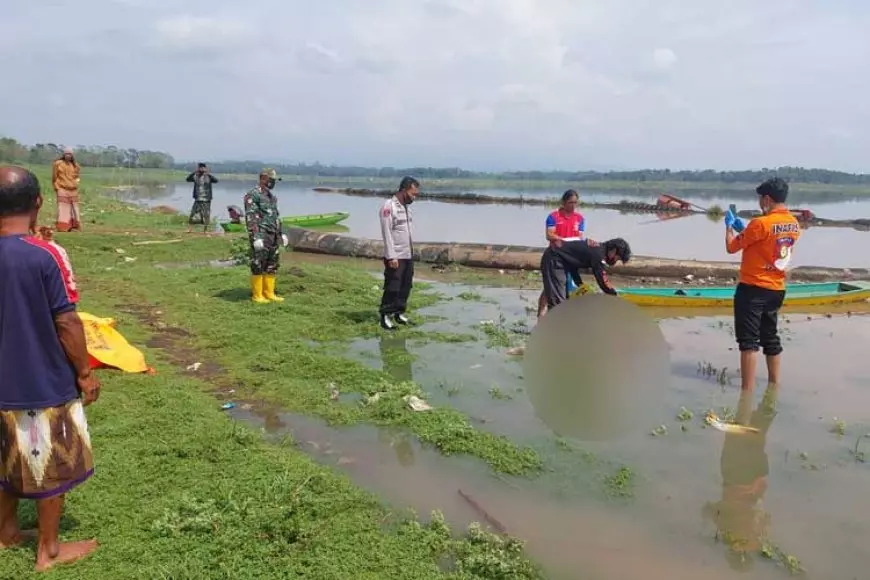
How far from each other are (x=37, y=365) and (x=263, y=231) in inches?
252

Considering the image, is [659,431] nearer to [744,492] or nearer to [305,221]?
[744,492]

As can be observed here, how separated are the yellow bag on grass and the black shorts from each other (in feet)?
19.3

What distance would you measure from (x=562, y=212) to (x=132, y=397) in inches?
205

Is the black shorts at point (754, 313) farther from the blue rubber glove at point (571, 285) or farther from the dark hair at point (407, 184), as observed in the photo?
the dark hair at point (407, 184)

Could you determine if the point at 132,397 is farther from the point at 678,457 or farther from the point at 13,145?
the point at 13,145

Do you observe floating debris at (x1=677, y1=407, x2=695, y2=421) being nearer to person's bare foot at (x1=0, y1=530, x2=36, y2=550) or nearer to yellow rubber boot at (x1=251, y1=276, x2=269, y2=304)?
person's bare foot at (x1=0, y1=530, x2=36, y2=550)

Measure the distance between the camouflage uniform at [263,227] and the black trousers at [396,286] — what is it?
1.96 m

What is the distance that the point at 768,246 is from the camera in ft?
19.4

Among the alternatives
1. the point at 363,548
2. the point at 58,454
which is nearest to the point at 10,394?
the point at 58,454

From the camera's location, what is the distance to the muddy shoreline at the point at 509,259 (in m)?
14.0

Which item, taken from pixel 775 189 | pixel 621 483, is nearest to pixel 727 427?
pixel 621 483

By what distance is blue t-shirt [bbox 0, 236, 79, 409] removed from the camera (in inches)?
110

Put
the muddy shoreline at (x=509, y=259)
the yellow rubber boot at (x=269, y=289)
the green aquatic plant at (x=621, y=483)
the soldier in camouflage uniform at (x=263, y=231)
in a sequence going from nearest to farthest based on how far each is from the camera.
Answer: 1. the green aquatic plant at (x=621, y=483)
2. the soldier in camouflage uniform at (x=263, y=231)
3. the yellow rubber boot at (x=269, y=289)
4. the muddy shoreline at (x=509, y=259)

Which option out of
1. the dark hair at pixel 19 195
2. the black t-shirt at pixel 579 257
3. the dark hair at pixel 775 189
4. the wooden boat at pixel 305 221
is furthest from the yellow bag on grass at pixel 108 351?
the wooden boat at pixel 305 221
